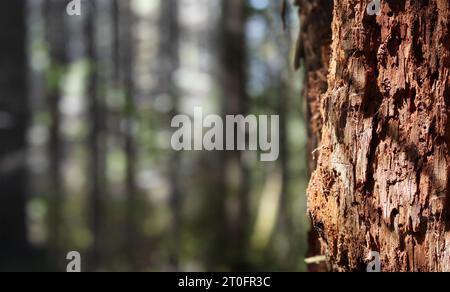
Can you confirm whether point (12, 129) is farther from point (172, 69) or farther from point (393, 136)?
point (172, 69)

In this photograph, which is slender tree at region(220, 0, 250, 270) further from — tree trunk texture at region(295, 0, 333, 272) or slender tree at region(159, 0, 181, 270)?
slender tree at region(159, 0, 181, 270)

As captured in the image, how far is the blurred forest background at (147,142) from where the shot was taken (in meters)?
7.12

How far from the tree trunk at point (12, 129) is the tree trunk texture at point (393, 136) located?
233 inches

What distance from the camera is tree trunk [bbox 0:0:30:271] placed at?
6.99m

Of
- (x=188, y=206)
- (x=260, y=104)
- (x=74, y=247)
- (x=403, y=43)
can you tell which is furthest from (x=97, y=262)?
(x=403, y=43)

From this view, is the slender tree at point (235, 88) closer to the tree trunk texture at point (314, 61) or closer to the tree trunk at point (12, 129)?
the tree trunk at point (12, 129)

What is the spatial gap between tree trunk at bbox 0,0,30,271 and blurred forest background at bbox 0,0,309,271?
0.06 ft

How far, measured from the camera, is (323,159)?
2.06 m

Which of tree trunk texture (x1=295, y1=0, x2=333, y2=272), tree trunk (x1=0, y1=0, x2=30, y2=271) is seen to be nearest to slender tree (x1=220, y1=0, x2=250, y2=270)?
tree trunk (x1=0, y1=0, x2=30, y2=271)

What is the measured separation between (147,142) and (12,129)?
7717mm

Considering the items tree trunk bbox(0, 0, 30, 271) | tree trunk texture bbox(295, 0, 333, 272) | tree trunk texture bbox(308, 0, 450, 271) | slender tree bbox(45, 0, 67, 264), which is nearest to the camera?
tree trunk texture bbox(308, 0, 450, 271)

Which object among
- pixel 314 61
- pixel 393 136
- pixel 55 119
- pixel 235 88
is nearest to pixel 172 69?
pixel 55 119

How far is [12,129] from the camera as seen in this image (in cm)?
704

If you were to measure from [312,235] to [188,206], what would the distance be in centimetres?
1521
